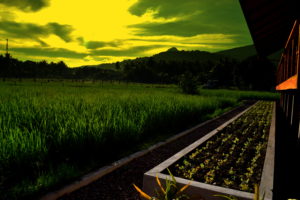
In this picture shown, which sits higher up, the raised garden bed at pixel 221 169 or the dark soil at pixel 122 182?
the raised garden bed at pixel 221 169

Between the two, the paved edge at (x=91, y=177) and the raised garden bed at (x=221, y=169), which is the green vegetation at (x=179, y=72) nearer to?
the raised garden bed at (x=221, y=169)

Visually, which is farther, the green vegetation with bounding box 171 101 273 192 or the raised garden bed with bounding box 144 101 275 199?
the green vegetation with bounding box 171 101 273 192

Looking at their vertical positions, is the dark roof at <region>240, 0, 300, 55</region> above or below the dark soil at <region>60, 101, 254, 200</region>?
above

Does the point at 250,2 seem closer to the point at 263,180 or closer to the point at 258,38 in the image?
the point at 263,180

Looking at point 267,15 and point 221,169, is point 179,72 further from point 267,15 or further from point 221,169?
point 221,169

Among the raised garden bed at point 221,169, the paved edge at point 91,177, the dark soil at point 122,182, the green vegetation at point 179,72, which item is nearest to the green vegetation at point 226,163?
the raised garden bed at point 221,169

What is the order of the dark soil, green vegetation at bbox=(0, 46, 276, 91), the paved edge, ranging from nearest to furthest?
1. the paved edge
2. the dark soil
3. green vegetation at bbox=(0, 46, 276, 91)

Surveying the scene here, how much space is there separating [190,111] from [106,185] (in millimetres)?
7427

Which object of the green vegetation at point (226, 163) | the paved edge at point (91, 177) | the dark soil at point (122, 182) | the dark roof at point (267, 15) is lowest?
the dark soil at point (122, 182)

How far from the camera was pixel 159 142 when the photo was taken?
6.78 m

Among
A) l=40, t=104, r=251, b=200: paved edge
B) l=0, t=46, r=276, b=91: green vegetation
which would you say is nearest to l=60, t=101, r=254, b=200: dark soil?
l=40, t=104, r=251, b=200: paved edge


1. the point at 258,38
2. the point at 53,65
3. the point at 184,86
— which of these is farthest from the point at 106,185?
the point at 53,65

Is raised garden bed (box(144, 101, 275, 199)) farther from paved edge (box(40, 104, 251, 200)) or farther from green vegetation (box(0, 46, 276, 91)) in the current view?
green vegetation (box(0, 46, 276, 91))

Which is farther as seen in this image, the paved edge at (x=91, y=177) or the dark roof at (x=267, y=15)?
the dark roof at (x=267, y=15)
